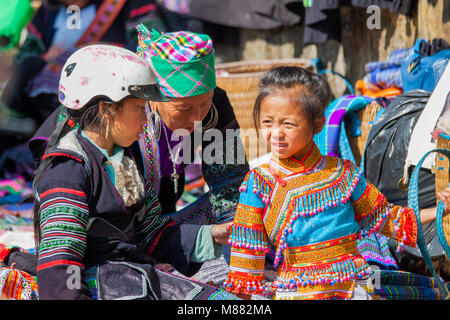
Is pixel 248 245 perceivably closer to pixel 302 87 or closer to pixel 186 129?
pixel 302 87

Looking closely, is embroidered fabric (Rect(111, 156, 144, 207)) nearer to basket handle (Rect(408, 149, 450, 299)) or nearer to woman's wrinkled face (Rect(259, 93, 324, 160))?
woman's wrinkled face (Rect(259, 93, 324, 160))

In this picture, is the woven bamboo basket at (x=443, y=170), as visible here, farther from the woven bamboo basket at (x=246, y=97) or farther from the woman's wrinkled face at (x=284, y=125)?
the woven bamboo basket at (x=246, y=97)

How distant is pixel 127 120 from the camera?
2125mm

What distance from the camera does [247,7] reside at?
5543mm

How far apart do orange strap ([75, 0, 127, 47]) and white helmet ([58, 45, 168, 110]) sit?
299 centimetres

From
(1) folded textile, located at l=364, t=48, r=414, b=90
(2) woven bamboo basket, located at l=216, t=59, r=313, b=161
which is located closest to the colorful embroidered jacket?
(1) folded textile, located at l=364, t=48, r=414, b=90

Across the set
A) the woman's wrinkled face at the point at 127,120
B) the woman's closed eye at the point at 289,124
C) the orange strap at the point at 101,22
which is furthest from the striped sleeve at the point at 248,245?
the orange strap at the point at 101,22

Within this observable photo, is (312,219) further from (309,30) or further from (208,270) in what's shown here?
(309,30)

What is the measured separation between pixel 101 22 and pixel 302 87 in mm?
3297

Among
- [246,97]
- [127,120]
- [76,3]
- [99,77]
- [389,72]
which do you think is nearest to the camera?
[99,77]

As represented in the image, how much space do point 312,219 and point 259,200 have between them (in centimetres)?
19

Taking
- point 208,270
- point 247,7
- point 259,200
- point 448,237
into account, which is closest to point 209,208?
point 208,270

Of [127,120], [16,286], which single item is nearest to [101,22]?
[127,120]

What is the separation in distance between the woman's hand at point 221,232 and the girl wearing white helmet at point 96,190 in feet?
0.89
